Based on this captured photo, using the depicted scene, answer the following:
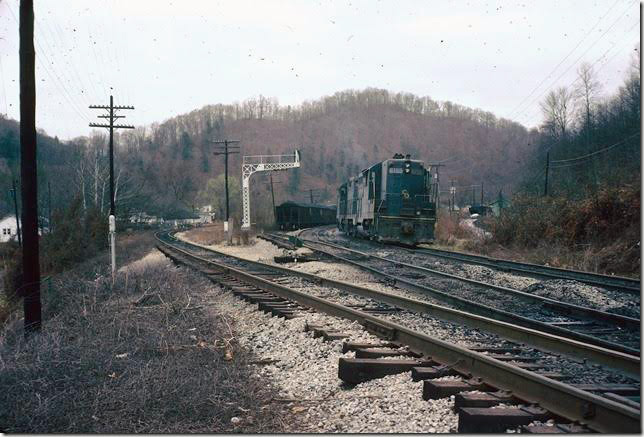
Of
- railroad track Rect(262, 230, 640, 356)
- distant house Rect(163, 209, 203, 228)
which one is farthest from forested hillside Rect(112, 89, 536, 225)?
railroad track Rect(262, 230, 640, 356)

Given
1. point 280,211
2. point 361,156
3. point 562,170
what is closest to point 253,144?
point 361,156

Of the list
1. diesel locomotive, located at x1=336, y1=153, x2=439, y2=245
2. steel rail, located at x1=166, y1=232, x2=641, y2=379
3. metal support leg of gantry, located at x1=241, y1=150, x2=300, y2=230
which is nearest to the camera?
steel rail, located at x1=166, y1=232, x2=641, y2=379

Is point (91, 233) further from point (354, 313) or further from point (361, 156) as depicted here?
point (361, 156)

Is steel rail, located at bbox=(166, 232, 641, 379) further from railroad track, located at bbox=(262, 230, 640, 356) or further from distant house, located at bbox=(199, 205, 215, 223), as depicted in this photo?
distant house, located at bbox=(199, 205, 215, 223)

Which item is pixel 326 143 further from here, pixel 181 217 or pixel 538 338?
pixel 538 338

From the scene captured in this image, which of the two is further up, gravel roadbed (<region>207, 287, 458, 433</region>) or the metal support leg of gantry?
the metal support leg of gantry

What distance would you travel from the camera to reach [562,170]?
158ft

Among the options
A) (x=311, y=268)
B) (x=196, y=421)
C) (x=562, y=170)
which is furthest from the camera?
(x=562, y=170)

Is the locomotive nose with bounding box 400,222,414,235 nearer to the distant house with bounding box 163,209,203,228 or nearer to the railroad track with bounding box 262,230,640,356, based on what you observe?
the railroad track with bounding box 262,230,640,356

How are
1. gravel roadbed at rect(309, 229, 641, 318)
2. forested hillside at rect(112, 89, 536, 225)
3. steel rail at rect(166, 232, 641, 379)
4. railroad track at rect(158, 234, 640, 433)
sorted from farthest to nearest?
forested hillside at rect(112, 89, 536, 225) → gravel roadbed at rect(309, 229, 641, 318) → steel rail at rect(166, 232, 641, 379) → railroad track at rect(158, 234, 640, 433)

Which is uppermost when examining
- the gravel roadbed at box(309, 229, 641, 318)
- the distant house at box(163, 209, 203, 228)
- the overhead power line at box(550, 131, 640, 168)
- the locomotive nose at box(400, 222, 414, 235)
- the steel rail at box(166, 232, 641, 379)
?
the overhead power line at box(550, 131, 640, 168)

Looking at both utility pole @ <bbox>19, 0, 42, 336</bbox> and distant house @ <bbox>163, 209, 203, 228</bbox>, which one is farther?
distant house @ <bbox>163, 209, 203, 228</bbox>

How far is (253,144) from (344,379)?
102 meters

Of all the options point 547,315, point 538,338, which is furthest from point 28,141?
point 547,315
